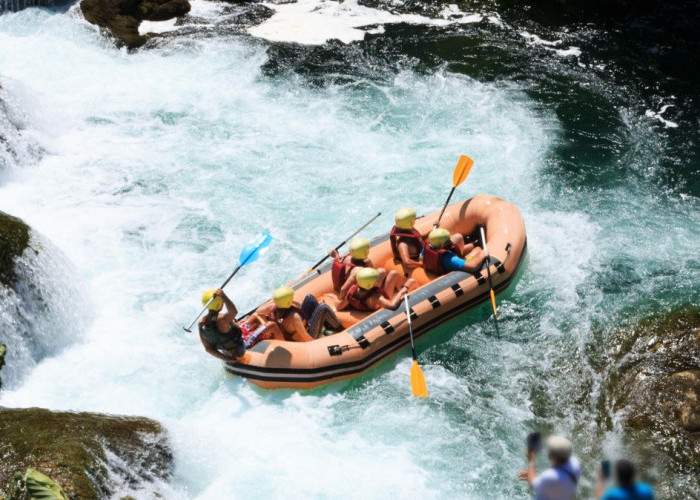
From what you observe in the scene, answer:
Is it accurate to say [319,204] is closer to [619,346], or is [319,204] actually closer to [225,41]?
[619,346]

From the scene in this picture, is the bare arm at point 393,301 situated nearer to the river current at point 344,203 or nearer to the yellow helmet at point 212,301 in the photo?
the river current at point 344,203

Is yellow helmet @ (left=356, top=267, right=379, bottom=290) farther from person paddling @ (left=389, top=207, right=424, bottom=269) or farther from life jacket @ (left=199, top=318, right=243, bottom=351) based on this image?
life jacket @ (left=199, top=318, right=243, bottom=351)

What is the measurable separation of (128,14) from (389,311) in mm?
11400

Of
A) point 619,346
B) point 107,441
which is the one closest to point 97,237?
point 107,441

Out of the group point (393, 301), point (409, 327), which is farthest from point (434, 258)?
point (409, 327)

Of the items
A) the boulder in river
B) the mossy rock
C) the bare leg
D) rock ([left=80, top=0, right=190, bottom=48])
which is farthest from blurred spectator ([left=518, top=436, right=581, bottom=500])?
rock ([left=80, top=0, right=190, bottom=48])

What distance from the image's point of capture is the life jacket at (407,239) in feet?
27.5

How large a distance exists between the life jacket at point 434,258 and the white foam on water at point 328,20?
27.4 feet

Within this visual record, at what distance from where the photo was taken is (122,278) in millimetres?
9344

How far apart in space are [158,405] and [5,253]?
2419 mm

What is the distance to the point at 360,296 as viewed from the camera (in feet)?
25.5

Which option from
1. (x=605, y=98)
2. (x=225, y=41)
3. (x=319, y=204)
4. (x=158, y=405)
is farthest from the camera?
(x=225, y=41)

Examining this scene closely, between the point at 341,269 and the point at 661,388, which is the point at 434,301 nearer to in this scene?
the point at 341,269

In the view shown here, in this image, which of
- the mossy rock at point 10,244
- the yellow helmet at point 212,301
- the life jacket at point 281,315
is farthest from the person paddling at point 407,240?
the mossy rock at point 10,244
